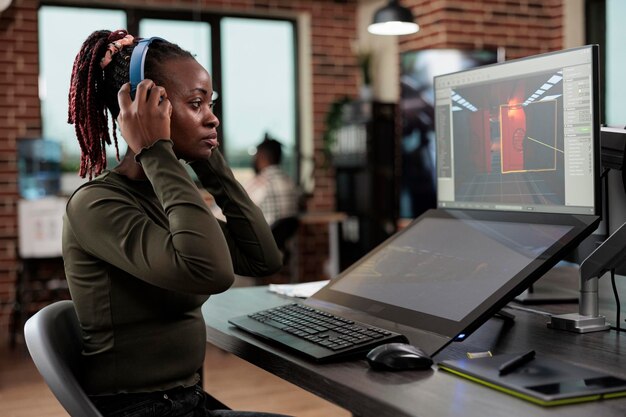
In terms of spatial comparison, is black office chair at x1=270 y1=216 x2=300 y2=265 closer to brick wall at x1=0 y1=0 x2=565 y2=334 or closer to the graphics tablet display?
brick wall at x1=0 y1=0 x2=565 y2=334

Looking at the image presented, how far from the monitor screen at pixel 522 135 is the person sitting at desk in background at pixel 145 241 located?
52 centimetres

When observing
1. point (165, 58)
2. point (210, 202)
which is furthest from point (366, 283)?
point (210, 202)

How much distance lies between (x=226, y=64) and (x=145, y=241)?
5.69 metres

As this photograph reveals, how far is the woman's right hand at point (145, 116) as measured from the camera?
134cm

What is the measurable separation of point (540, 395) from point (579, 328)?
52 centimetres

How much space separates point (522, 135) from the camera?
1479 mm

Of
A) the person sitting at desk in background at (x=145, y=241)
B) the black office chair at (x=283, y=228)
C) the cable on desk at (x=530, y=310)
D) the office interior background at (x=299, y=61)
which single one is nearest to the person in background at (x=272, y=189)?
the black office chair at (x=283, y=228)

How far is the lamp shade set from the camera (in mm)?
4844

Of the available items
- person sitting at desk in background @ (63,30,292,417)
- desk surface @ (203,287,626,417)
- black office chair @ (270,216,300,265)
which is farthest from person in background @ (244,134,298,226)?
person sitting at desk in background @ (63,30,292,417)

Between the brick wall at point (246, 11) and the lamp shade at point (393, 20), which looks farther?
the brick wall at point (246, 11)

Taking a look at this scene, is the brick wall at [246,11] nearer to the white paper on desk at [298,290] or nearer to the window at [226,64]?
the window at [226,64]

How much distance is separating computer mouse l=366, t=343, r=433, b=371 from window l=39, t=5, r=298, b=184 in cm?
532

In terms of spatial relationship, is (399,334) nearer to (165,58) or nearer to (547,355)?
(547,355)

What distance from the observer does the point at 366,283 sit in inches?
61.7
